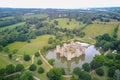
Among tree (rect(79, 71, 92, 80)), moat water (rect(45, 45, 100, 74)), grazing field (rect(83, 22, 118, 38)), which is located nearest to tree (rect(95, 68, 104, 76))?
tree (rect(79, 71, 92, 80))

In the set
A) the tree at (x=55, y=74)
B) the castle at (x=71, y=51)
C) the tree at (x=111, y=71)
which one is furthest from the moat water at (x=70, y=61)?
the tree at (x=111, y=71)

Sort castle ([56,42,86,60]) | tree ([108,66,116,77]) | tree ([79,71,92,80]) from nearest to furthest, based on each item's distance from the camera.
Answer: tree ([79,71,92,80]) < tree ([108,66,116,77]) < castle ([56,42,86,60])

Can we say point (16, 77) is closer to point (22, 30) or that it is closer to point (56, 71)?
point (56, 71)

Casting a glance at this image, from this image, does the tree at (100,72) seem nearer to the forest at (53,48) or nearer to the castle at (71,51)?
the forest at (53,48)

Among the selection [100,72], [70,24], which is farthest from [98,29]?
[100,72]

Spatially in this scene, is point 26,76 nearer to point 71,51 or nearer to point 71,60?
point 71,60

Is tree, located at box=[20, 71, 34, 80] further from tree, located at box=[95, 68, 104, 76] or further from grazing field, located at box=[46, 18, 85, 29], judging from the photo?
grazing field, located at box=[46, 18, 85, 29]
